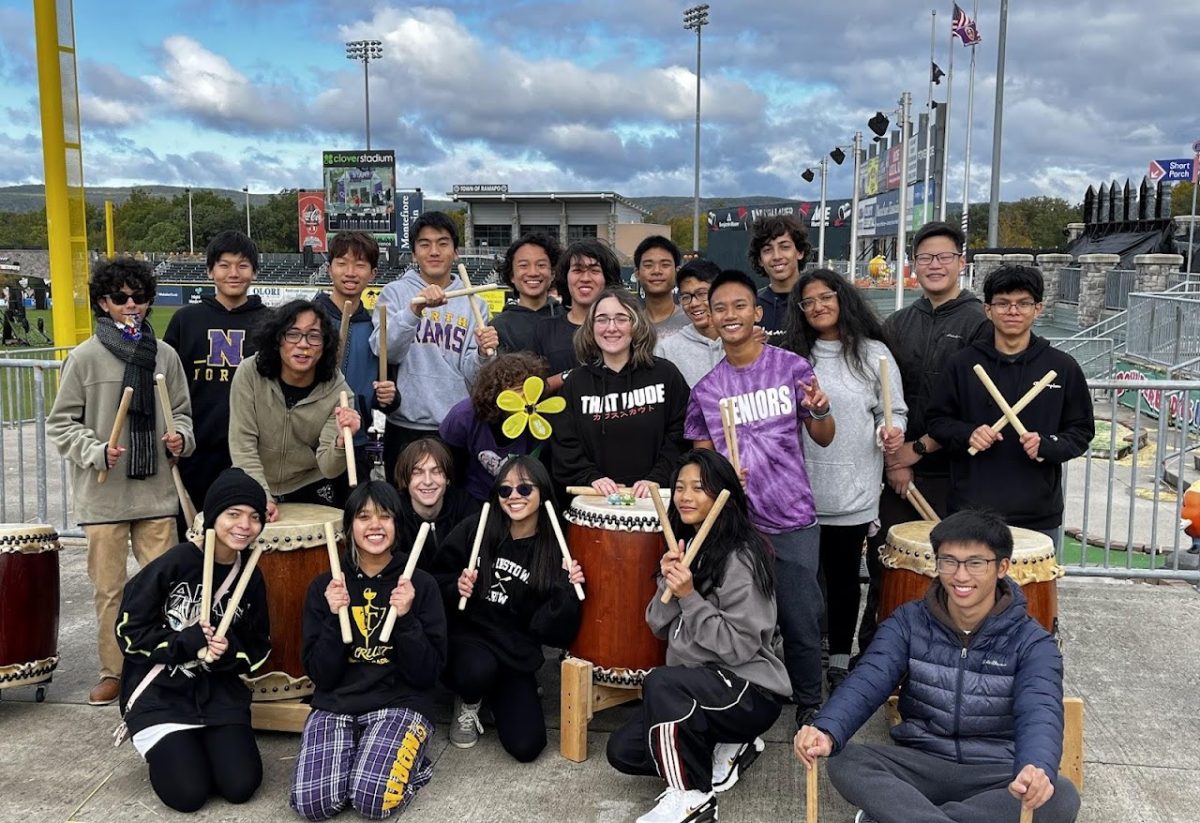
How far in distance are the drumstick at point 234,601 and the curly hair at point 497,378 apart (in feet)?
3.57

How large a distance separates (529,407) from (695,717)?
1424 mm

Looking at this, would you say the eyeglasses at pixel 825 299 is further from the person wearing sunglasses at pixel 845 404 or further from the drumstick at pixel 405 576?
the drumstick at pixel 405 576

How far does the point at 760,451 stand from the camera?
3.78 m

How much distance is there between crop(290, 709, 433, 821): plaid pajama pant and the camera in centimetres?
332

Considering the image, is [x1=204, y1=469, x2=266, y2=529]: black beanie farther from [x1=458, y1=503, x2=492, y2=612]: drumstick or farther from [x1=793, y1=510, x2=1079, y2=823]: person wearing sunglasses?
[x1=793, y1=510, x2=1079, y2=823]: person wearing sunglasses

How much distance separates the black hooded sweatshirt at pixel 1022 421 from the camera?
4.04 meters

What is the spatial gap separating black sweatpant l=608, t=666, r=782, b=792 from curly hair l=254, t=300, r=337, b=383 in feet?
6.30

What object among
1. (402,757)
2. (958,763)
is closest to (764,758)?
(958,763)

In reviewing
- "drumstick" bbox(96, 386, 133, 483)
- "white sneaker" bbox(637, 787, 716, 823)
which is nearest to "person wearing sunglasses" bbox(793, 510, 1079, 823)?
"white sneaker" bbox(637, 787, 716, 823)

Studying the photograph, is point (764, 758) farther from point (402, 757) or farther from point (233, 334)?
point (233, 334)

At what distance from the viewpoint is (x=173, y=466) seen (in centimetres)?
430

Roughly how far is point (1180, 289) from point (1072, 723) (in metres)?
17.2

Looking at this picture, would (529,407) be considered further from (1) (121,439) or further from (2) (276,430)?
(1) (121,439)

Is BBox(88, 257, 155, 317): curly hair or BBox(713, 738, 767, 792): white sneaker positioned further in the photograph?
BBox(88, 257, 155, 317): curly hair
